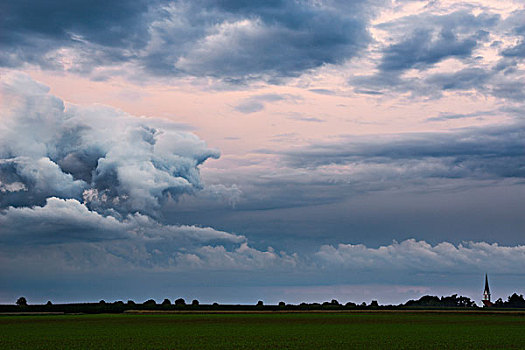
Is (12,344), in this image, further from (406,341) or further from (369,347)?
→ (406,341)

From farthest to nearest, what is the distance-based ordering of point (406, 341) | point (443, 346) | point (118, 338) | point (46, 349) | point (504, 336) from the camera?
point (504, 336), point (118, 338), point (406, 341), point (443, 346), point (46, 349)

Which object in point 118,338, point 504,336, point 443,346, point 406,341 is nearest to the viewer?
point 443,346

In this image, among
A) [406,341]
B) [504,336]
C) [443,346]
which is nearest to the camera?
[443,346]

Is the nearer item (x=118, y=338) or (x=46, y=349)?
(x=46, y=349)

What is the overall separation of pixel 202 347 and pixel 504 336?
4301 cm

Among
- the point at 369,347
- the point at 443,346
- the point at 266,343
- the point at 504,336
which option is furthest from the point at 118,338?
the point at 504,336

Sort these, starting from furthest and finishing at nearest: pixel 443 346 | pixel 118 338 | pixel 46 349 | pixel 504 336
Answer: pixel 504 336 < pixel 118 338 < pixel 443 346 < pixel 46 349

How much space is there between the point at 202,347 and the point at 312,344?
12.4 m

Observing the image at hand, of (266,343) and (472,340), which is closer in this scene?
(266,343)

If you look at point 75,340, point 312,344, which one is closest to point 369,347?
point 312,344

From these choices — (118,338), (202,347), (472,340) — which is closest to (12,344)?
(118,338)

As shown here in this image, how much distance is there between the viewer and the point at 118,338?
80.9m

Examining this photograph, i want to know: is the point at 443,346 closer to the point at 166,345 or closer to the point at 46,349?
the point at 166,345

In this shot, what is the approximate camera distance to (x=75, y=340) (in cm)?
7781
